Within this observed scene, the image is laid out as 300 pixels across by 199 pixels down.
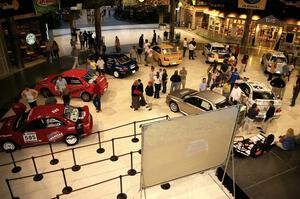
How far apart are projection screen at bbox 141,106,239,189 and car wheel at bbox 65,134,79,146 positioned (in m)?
4.85

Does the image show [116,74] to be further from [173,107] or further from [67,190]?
[67,190]

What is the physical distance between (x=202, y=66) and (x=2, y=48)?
539 inches

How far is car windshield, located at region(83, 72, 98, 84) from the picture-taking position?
533 inches

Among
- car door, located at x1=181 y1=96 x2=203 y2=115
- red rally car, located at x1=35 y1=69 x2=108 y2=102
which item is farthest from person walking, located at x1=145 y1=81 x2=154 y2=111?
red rally car, located at x1=35 y1=69 x2=108 y2=102

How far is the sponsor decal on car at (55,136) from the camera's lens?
9.83 m

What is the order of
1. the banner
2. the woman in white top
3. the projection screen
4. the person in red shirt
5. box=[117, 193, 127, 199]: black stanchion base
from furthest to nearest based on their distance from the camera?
the woman in white top
the banner
the person in red shirt
box=[117, 193, 127, 199]: black stanchion base
the projection screen

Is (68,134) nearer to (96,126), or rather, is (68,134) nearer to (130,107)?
(96,126)

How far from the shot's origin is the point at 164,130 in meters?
5.54

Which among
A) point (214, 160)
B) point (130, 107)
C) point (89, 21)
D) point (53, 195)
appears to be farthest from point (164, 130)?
point (89, 21)

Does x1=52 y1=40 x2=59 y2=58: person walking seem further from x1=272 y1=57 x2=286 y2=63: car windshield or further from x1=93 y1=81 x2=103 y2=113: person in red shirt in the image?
x1=272 y1=57 x2=286 y2=63: car windshield

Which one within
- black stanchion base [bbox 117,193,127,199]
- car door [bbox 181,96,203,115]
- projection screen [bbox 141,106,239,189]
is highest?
projection screen [bbox 141,106,239,189]

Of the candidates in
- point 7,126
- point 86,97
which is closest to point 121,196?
point 7,126

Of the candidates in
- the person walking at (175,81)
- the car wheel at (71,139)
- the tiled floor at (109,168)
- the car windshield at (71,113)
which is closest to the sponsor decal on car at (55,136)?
the car wheel at (71,139)

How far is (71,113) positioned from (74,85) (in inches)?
137
